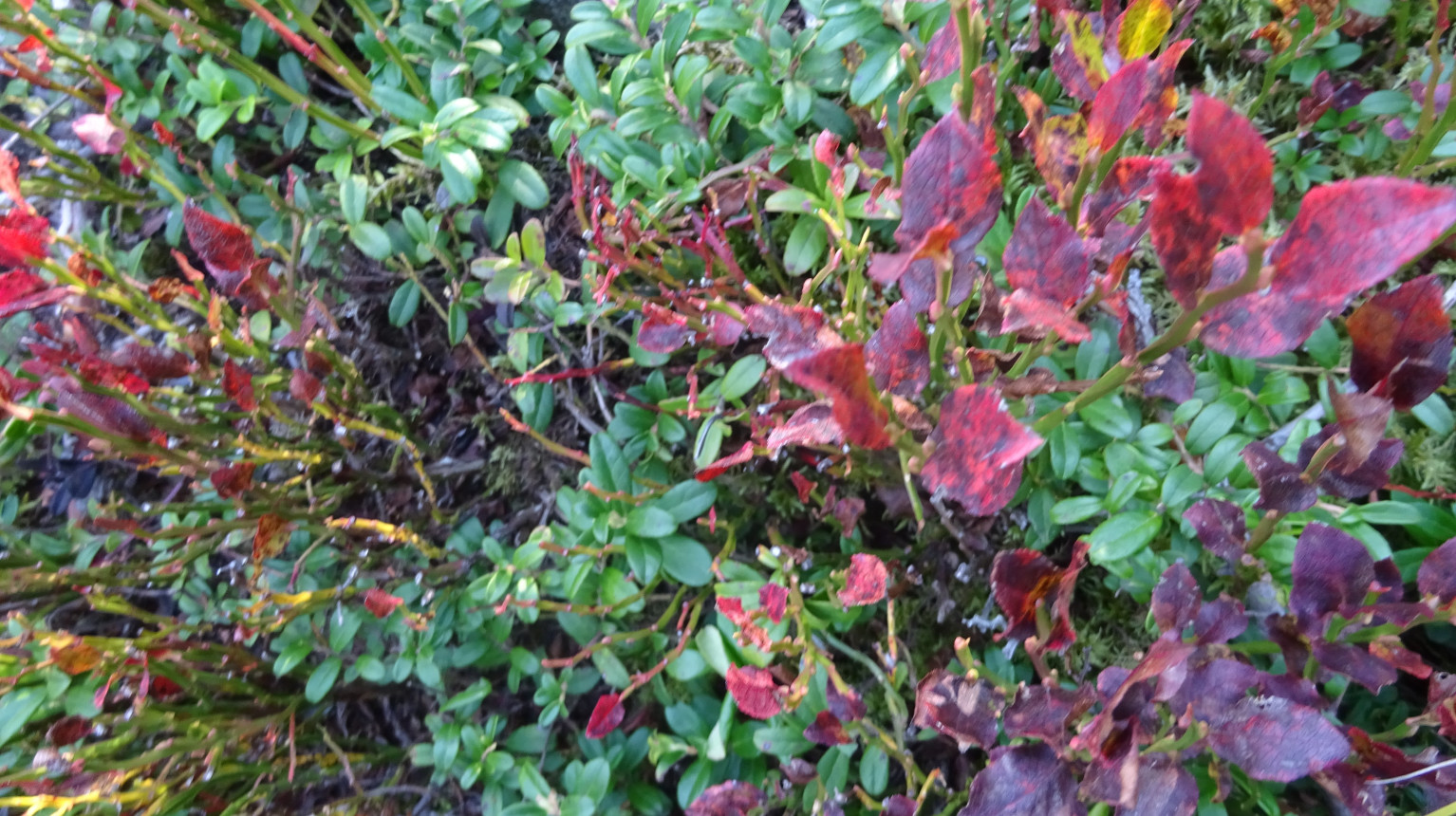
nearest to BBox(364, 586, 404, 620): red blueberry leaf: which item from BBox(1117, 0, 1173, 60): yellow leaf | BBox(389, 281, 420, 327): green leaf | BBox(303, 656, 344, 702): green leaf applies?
BBox(303, 656, 344, 702): green leaf

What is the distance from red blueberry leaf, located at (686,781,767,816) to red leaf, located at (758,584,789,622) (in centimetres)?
25

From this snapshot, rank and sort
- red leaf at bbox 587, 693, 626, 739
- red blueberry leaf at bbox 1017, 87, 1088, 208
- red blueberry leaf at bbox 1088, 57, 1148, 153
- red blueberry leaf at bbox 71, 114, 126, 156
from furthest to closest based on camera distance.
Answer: red blueberry leaf at bbox 71, 114, 126, 156 → red leaf at bbox 587, 693, 626, 739 → red blueberry leaf at bbox 1017, 87, 1088, 208 → red blueberry leaf at bbox 1088, 57, 1148, 153

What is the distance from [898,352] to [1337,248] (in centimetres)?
37

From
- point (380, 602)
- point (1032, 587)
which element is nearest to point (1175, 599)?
point (1032, 587)

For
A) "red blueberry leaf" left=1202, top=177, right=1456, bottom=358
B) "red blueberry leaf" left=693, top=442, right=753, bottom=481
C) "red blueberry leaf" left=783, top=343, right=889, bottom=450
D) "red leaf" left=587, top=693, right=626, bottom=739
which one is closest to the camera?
"red blueberry leaf" left=1202, top=177, right=1456, bottom=358

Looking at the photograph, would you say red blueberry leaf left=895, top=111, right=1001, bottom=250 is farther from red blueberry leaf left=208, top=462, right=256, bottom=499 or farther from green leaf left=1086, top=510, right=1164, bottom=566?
red blueberry leaf left=208, top=462, right=256, bottom=499

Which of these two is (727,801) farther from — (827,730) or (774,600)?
(774,600)

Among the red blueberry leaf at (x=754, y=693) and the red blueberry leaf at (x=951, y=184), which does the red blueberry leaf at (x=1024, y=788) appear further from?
the red blueberry leaf at (x=951, y=184)

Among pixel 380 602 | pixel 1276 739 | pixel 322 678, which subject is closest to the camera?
pixel 1276 739

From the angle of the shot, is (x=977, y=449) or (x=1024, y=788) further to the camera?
→ (x=1024, y=788)

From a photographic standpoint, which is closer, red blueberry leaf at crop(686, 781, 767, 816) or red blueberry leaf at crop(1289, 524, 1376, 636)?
red blueberry leaf at crop(1289, 524, 1376, 636)

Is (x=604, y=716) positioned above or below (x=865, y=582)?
below

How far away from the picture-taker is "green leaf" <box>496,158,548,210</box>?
4.13 ft

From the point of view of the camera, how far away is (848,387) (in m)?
0.54
